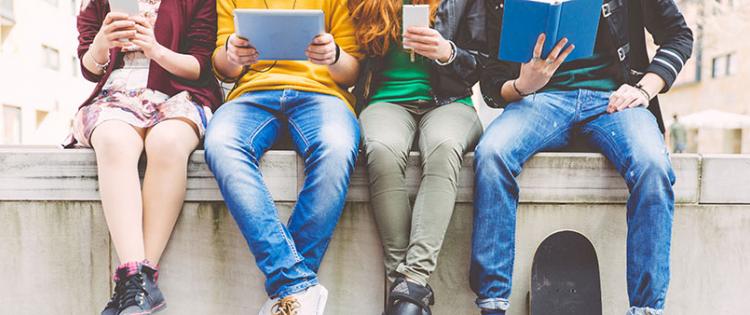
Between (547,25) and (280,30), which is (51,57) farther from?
(547,25)

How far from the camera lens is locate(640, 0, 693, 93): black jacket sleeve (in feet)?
9.23

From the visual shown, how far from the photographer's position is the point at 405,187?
256 cm

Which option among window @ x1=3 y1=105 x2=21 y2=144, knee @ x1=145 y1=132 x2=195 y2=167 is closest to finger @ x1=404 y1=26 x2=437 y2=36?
knee @ x1=145 y1=132 x2=195 y2=167

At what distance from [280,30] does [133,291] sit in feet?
3.80

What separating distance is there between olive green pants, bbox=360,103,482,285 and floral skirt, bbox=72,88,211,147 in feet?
2.60

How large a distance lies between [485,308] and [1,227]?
2.19 metres

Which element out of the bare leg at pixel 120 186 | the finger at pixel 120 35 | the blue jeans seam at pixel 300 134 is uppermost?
the finger at pixel 120 35

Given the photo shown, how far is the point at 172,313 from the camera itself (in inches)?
109

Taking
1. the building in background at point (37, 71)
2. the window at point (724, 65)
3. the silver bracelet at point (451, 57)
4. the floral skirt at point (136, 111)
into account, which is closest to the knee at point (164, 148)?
the floral skirt at point (136, 111)

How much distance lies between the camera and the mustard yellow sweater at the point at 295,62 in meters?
2.79

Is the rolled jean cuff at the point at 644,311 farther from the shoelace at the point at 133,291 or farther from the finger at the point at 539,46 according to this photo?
the shoelace at the point at 133,291

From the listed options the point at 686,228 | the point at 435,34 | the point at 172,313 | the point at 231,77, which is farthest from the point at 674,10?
the point at 172,313

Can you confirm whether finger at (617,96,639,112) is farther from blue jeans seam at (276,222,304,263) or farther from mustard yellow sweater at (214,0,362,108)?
blue jeans seam at (276,222,304,263)

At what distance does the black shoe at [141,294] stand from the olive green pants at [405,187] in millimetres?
947
